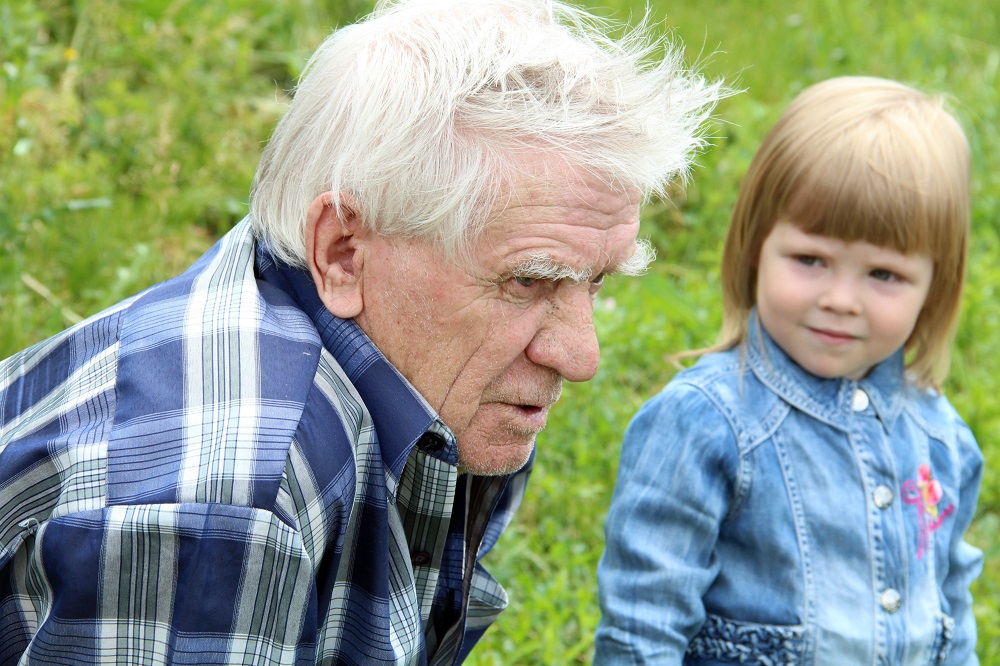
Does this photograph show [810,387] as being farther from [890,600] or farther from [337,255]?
[337,255]

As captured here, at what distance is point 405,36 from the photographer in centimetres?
191

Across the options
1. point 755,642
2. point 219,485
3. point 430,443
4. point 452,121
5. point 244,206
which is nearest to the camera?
point 219,485

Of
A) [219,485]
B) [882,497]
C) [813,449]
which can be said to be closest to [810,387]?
[813,449]

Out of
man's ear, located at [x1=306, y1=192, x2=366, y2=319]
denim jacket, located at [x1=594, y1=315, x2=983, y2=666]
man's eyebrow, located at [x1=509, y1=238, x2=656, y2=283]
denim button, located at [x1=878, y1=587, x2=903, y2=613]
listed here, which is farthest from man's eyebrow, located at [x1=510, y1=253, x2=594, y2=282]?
denim button, located at [x1=878, y1=587, x2=903, y2=613]

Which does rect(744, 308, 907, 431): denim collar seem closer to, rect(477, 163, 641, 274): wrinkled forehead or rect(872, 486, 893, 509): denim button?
rect(872, 486, 893, 509): denim button

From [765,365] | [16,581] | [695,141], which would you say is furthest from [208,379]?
[765,365]

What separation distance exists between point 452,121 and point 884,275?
1224 mm

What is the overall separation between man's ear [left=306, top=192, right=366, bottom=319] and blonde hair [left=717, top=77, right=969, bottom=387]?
3.66 ft

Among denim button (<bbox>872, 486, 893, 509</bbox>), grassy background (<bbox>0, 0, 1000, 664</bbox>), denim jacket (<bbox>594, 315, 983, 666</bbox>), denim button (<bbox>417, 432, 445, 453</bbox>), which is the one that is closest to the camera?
denim button (<bbox>417, 432, 445, 453</bbox>)

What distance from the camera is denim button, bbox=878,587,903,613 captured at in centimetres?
248

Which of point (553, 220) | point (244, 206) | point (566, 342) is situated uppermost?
point (553, 220)

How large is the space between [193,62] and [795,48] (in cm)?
338

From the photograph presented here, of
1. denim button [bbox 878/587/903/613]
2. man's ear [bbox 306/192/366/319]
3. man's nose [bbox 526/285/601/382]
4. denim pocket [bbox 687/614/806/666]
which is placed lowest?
denim pocket [bbox 687/614/806/666]

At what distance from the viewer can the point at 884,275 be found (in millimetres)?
2543
